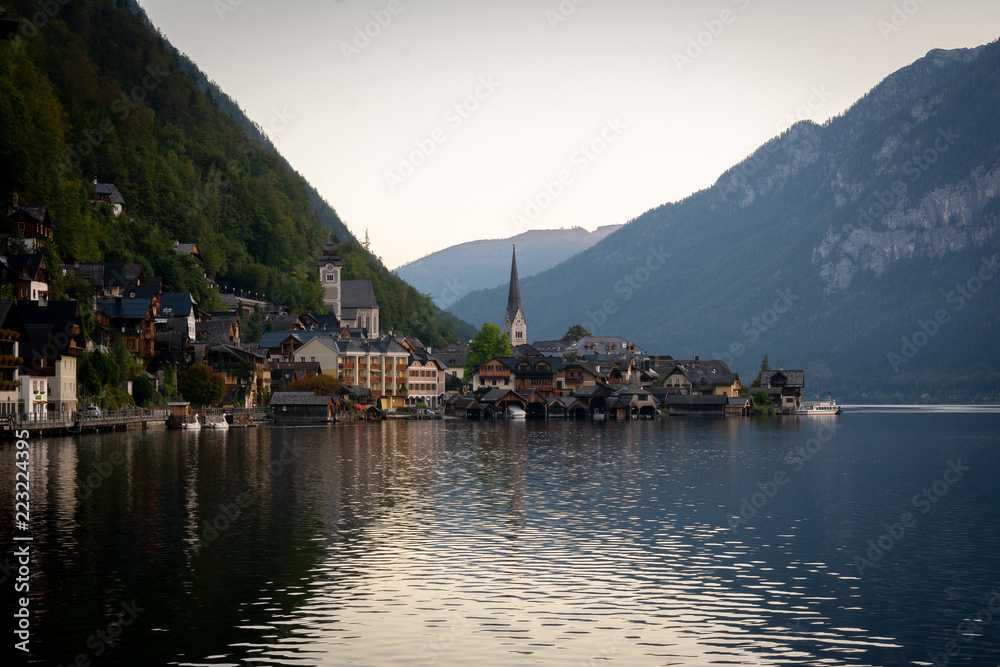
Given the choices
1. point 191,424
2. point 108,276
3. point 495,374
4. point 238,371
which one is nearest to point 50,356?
point 191,424

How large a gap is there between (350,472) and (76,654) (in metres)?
40.1

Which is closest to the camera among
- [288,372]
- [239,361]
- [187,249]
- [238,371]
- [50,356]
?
[50,356]

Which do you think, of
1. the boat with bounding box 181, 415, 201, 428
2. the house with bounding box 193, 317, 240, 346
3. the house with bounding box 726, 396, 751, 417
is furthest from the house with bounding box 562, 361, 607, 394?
the boat with bounding box 181, 415, 201, 428

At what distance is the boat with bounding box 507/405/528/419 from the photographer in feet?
558

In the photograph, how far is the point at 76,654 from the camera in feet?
71.6

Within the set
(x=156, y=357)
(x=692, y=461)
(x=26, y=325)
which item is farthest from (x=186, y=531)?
(x=156, y=357)

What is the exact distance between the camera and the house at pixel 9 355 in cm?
8056

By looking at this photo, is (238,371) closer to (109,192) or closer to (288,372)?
(288,372)

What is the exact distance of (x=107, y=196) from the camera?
158 meters

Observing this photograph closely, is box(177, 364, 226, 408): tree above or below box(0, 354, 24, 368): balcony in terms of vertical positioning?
below

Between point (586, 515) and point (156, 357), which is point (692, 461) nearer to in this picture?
point (586, 515)

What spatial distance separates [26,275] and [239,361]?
4668cm

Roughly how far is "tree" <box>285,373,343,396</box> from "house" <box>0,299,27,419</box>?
196 feet

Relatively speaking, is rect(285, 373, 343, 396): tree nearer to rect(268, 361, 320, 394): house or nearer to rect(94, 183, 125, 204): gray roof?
rect(268, 361, 320, 394): house
